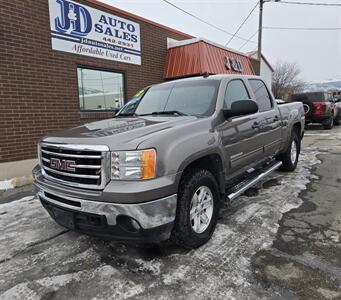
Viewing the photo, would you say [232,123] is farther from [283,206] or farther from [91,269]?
[91,269]

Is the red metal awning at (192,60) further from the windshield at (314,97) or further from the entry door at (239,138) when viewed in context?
the windshield at (314,97)

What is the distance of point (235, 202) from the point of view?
14.9 ft

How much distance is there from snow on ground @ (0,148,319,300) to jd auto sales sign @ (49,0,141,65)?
4.87m

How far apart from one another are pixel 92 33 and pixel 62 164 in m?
6.02

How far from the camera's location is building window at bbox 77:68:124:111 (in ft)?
26.0

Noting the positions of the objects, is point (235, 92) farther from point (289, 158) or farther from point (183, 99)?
point (289, 158)

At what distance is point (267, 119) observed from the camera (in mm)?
4695

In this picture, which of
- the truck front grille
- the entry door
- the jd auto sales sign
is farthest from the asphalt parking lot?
the jd auto sales sign

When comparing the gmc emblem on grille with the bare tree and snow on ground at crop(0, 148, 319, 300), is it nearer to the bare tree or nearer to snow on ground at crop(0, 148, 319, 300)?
snow on ground at crop(0, 148, 319, 300)

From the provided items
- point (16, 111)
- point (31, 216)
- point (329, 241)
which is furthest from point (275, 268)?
point (16, 111)

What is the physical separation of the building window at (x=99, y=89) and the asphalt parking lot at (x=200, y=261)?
14.4 ft

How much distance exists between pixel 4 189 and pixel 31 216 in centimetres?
196

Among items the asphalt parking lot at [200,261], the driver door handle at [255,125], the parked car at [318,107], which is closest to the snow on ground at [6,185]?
the asphalt parking lot at [200,261]

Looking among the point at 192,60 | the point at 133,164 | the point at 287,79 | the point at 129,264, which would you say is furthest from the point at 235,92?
the point at 287,79
